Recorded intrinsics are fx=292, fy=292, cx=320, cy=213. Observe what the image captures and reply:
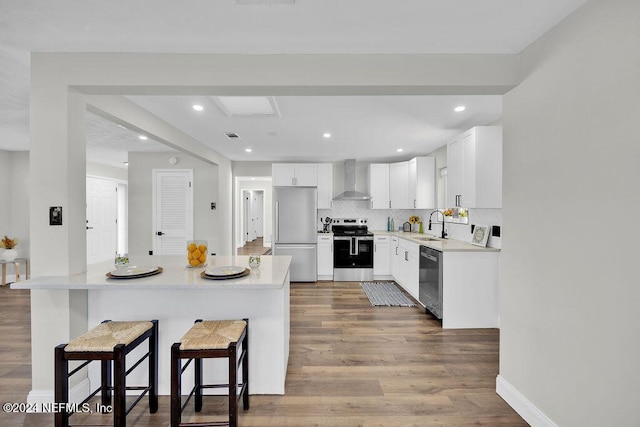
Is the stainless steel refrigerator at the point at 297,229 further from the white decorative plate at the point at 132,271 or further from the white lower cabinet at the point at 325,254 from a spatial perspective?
the white decorative plate at the point at 132,271

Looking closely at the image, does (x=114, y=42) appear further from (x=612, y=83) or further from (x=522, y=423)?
(x=522, y=423)

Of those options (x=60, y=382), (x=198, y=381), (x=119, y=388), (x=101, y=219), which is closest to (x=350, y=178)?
(x=198, y=381)

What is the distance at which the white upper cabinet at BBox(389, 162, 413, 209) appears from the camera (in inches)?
220

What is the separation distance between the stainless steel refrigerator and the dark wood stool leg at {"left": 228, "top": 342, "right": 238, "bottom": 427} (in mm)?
3791

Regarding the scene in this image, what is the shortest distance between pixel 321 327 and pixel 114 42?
3.14m

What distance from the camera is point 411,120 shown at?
3.47 m

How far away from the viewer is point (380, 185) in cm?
579

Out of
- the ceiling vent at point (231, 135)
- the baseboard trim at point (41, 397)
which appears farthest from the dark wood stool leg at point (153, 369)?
the ceiling vent at point (231, 135)

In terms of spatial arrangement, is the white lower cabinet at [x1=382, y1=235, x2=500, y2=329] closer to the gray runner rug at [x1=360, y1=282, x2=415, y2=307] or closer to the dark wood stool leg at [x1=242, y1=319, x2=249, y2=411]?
the gray runner rug at [x1=360, y1=282, x2=415, y2=307]

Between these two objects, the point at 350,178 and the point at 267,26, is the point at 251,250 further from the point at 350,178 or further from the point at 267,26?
the point at 267,26

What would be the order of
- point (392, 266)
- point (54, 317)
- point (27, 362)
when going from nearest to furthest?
point (54, 317) → point (27, 362) → point (392, 266)

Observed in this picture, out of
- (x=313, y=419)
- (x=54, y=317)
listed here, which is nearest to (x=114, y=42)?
(x=54, y=317)

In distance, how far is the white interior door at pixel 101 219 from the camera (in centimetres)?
651

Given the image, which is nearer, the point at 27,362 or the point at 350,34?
the point at 350,34
